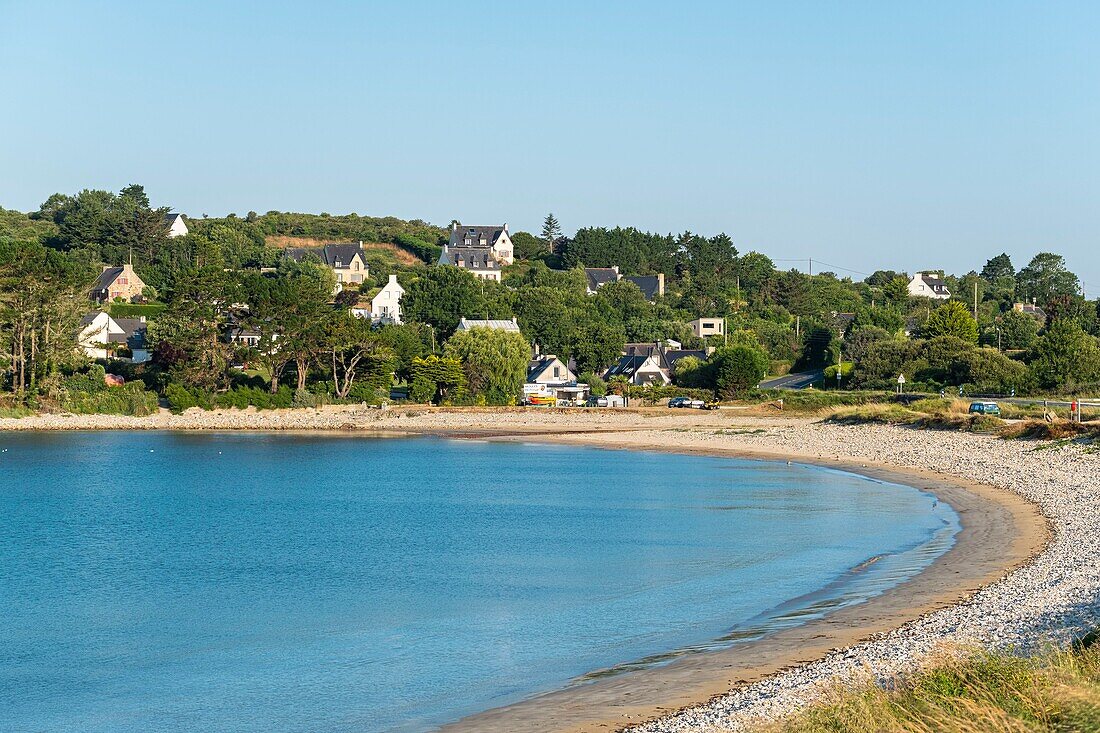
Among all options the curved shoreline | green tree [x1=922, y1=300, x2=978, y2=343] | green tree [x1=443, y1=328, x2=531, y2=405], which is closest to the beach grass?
the curved shoreline

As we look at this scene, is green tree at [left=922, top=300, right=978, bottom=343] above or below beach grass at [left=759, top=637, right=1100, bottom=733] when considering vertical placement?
above

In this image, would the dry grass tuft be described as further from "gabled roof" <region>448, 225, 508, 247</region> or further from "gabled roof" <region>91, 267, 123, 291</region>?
"gabled roof" <region>91, 267, 123, 291</region>

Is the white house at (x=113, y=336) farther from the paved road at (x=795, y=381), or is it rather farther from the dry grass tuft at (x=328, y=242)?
the dry grass tuft at (x=328, y=242)

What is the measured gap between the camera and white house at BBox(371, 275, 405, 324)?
8856 cm

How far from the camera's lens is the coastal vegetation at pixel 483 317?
62938mm

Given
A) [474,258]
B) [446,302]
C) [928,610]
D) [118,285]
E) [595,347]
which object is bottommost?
[928,610]

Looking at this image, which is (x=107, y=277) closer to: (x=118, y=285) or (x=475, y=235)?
(x=118, y=285)

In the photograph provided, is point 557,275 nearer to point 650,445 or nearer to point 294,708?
point 650,445

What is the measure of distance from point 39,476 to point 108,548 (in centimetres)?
1727

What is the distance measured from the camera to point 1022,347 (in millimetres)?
74250

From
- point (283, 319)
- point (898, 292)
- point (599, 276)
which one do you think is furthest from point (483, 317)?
point (898, 292)

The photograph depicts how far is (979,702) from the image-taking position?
10477 mm

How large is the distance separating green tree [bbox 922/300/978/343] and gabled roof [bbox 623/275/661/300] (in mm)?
33025

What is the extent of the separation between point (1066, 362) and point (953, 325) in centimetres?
1744
